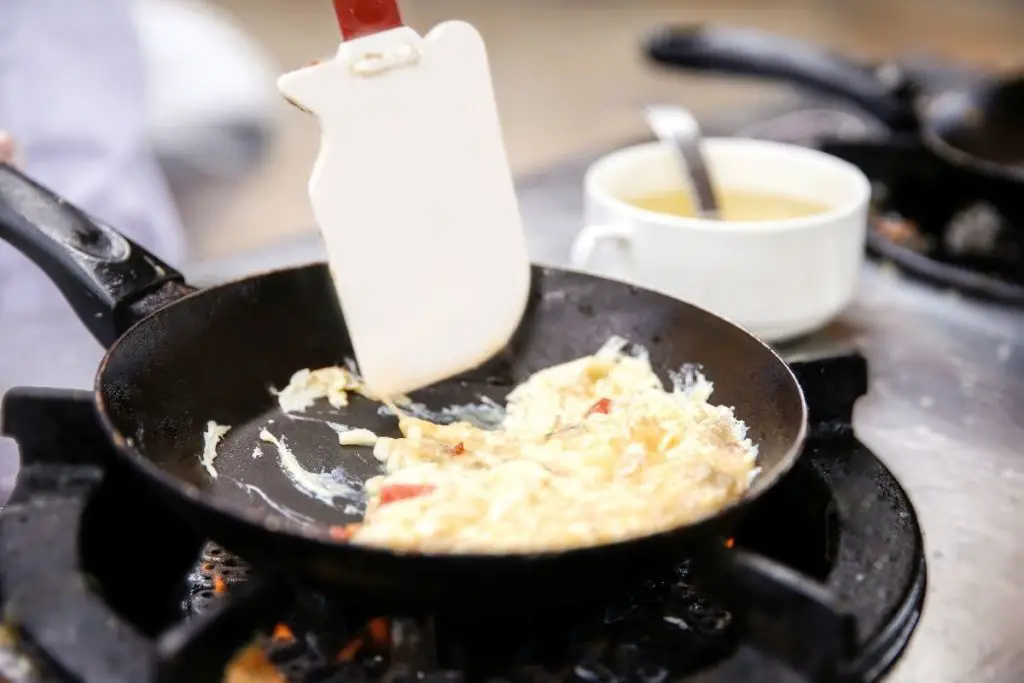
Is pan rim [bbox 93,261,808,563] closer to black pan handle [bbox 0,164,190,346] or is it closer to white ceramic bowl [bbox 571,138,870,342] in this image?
black pan handle [bbox 0,164,190,346]

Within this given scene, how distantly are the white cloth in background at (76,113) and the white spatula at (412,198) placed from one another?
71 cm

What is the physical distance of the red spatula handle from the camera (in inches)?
34.2

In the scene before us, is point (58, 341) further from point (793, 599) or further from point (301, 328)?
point (793, 599)

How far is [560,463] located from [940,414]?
456 millimetres

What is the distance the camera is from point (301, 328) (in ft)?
3.28

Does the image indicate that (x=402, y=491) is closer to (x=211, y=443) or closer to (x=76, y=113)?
(x=211, y=443)

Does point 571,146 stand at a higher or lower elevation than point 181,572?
lower

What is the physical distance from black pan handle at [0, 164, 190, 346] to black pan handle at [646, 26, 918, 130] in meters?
0.98

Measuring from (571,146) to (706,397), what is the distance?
8.91ft

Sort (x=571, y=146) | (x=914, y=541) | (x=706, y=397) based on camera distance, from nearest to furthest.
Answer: (x=914, y=541), (x=706, y=397), (x=571, y=146)

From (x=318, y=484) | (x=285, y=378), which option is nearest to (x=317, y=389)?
(x=285, y=378)

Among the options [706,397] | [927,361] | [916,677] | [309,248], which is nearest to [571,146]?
[309,248]

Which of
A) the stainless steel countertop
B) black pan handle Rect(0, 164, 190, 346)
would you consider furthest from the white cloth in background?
black pan handle Rect(0, 164, 190, 346)

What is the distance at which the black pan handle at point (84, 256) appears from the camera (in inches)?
35.1
